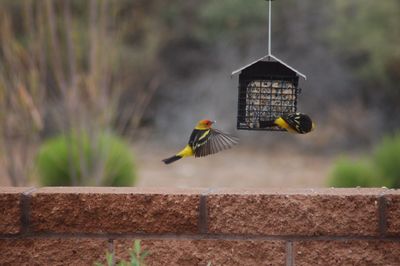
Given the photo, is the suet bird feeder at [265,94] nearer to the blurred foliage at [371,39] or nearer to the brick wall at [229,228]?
the brick wall at [229,228]

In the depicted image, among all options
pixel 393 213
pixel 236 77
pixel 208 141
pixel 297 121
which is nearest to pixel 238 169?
pixel 236 77

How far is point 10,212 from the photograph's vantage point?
3010 mm

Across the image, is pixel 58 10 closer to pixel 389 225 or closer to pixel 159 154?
pixel 159 154

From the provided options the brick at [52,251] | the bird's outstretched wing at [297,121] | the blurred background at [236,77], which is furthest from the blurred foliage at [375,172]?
the brick at [52,251]

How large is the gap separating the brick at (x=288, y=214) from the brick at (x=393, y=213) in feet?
0.24

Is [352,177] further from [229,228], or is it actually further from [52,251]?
[52,251]

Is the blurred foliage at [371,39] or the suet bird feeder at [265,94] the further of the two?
the blurred foliage at [371,39]

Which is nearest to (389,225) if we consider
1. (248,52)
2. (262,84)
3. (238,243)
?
(238,243)

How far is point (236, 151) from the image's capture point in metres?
16.3

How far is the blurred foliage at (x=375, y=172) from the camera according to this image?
854cm

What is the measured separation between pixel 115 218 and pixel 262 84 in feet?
3.69

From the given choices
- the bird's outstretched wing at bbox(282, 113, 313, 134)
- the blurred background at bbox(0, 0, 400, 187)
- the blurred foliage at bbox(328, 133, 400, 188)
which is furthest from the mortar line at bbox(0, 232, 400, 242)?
the blurred background at bbox(0, 0, 400, 187)

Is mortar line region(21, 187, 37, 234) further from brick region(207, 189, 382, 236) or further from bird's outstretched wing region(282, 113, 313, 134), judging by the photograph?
bird's outstretched wing region(282, 113, 313, 134)

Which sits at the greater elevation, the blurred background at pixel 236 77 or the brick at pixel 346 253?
the blurred background at pixel 236 77
